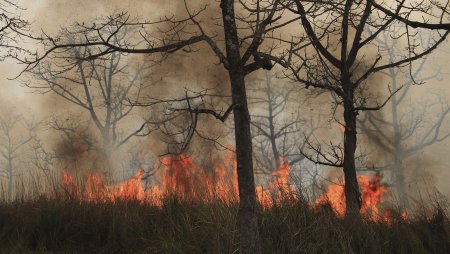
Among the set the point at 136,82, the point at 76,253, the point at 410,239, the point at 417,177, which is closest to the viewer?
the point at 410,239

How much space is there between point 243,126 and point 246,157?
0.83 ft

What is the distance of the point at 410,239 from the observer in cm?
541

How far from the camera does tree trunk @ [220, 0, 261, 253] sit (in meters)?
3.90

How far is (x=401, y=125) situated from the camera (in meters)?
19.7

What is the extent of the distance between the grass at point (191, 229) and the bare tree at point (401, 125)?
1352cm

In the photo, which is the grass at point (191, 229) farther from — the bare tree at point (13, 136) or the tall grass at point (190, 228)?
the bare tree at point (13, 136)

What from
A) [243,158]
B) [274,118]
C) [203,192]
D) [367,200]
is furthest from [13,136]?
[243,158]

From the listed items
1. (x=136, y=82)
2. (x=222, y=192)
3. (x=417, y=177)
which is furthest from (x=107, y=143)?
(x=222, y=192)

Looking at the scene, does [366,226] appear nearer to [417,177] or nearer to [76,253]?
[76,253]

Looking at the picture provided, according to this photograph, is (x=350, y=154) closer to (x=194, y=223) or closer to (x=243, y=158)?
(x=194, y=223)

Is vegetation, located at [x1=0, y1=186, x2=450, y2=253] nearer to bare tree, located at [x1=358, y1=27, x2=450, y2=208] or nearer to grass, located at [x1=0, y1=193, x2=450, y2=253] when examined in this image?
grass, located at [x1=0, y1=193, x2=450, y2=253]

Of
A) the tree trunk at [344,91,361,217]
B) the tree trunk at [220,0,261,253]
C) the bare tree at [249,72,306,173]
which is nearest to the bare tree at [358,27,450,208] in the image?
the bare tree at [249,72,306,173]

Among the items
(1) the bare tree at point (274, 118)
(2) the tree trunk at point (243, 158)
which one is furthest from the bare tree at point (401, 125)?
(2) the tree trunk at point (243, 158)

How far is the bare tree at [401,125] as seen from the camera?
63.2 feet
